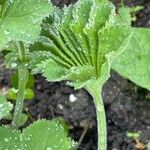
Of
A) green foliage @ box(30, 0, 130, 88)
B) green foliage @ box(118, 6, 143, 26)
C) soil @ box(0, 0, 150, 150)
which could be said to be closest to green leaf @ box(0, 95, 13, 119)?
green foliage @ box(30, 0, 130, 88)

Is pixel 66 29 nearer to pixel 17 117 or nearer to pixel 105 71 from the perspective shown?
pixel 105 71

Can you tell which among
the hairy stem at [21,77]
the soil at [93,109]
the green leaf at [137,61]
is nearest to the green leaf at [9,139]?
the hairy stem at [21,77]

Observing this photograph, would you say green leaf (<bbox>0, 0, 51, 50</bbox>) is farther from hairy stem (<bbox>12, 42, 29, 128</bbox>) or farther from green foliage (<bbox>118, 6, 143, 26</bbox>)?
green foliage (<bbox>118, 6, 143, 26</bbox>)

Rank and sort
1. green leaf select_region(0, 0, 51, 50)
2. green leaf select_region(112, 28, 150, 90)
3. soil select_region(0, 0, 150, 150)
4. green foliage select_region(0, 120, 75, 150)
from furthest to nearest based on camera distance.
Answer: soil select_region(0, 0, 150, 150), green leaf select_region(112, 28, 150, 90), green foliage select_region(0, 120, 75, 150), green leaf select_region(0, 0, 51, 50)

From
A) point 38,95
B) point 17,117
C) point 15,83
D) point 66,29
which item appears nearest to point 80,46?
point 66,29

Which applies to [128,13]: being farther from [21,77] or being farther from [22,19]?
[22,19]
